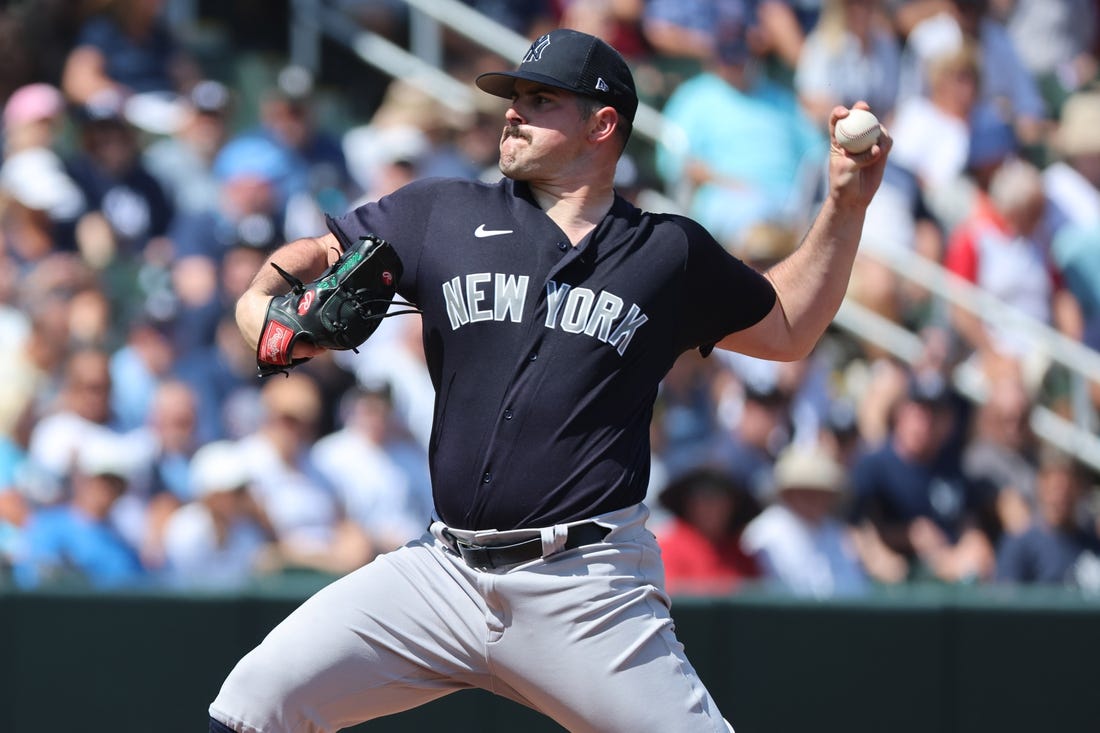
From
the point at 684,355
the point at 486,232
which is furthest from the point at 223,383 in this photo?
the point at 486,232

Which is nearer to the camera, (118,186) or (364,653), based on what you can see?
(364,653)

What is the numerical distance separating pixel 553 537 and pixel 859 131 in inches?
48.4

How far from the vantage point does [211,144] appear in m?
8.88

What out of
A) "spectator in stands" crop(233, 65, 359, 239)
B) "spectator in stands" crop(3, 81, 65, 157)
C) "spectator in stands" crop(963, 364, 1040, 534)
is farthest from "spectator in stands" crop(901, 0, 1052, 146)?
"spectator in stands" crop(3, 81, 65, 157)

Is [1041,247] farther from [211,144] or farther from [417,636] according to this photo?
[417,636]

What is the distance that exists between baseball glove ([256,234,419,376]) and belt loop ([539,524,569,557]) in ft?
1.95

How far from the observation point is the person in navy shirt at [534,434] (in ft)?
12.5

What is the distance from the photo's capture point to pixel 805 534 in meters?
7.27

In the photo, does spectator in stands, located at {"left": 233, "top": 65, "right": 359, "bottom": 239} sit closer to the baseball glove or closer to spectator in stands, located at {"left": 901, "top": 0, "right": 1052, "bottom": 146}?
spectator in stands, located at {"left": 901, "top": 0, "right": 1052, "bottom": 146}

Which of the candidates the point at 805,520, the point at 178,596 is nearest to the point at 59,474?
the point at 178,596

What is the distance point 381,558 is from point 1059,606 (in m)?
3.05

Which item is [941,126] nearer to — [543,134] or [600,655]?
[543,134]

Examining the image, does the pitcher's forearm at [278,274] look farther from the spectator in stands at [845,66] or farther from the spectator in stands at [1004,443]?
the spectator in stands at [845,66]

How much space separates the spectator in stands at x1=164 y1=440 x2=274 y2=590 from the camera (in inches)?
275
